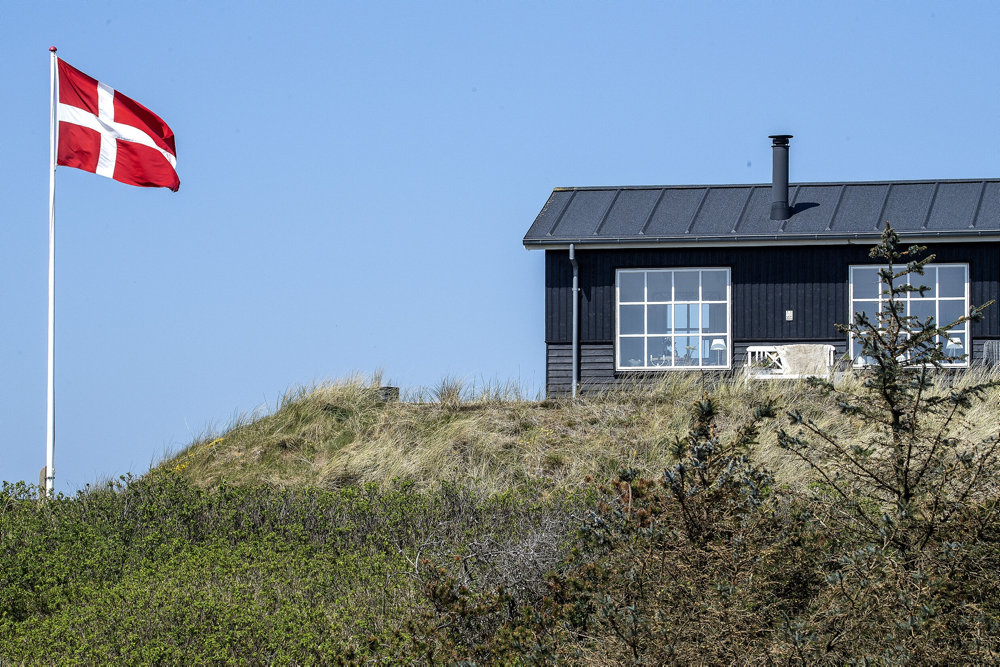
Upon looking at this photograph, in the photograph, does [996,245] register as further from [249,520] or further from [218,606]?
[218,606]

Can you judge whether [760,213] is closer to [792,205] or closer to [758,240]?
[792,205]

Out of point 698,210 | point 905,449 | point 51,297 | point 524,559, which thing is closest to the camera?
point 905,449

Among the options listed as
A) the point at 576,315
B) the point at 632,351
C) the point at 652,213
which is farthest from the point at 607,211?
the point at 632,351

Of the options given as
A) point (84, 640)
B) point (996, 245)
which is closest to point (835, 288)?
point (996, 245)

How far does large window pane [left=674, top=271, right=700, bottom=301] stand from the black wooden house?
0.05ft

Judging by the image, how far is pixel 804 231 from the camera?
17234mm

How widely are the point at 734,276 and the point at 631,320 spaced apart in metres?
1.77

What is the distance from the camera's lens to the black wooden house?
17.0 m

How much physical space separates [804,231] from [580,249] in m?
3.53

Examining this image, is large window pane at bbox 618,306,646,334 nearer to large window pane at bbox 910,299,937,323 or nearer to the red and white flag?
large window pane at bbox 910,299,937,323

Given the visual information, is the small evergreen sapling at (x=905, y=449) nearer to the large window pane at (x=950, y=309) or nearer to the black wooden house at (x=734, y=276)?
the black wooden house at (x=734, y=276)

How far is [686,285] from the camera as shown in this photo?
1759 cm

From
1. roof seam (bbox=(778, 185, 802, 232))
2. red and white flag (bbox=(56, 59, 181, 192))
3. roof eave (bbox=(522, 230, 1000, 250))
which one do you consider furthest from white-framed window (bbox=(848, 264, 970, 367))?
red and white flag (bbox=(56, 59, 181, 192))

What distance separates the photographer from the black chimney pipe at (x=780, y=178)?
17953mm
